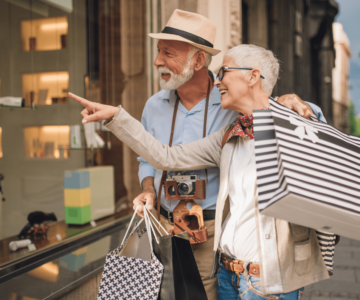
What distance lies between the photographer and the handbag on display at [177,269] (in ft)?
5.79

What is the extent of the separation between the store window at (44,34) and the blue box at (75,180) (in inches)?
61.4

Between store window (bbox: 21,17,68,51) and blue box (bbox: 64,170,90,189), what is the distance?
156cm

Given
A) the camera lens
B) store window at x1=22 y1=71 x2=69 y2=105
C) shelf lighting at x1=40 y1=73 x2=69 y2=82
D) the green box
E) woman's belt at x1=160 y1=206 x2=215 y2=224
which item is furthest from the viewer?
the green box

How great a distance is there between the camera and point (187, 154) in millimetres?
2148

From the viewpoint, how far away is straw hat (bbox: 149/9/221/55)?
2.29m

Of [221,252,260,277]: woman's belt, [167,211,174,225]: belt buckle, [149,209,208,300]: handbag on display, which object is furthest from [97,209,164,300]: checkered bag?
[167,211,174,225]: belt buckle

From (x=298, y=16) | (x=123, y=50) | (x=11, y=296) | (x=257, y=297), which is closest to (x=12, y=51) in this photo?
(x=123, y=50)

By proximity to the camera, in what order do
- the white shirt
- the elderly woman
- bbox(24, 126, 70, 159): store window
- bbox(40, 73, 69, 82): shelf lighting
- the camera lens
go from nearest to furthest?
the elderly woman < the white shirt < the camera lens < bbox(24, 126, 70, 159): store window < bbox(40, 73, 69, 82): shelf lighting

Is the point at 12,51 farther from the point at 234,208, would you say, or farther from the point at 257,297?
the point at 257,297

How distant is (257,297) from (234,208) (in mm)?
418

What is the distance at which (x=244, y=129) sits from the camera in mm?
1947

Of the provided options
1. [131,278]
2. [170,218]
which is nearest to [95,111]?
[131,278]

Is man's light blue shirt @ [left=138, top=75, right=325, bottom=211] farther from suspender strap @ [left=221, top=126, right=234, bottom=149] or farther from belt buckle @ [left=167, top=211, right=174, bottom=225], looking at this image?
suspender strap @ [left=221, top=126, right=234, bottom=149]

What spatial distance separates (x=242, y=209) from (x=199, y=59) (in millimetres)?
1039
